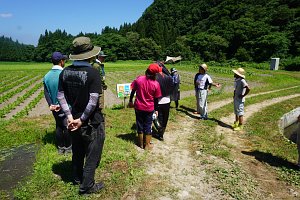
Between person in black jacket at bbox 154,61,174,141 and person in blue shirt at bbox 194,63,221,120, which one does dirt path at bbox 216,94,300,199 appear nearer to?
person in blue shirt at bbox 194,63,221,120

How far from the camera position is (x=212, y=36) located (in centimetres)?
6888

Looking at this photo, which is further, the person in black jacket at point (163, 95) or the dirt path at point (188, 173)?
the person in black jacket at point (163, 95)

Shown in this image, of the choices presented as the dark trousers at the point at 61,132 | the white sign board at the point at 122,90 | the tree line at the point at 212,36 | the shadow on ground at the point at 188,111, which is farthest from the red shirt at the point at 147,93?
the tree line at the point at 212,36

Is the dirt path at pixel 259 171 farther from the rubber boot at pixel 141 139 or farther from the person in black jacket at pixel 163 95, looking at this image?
the rubber boot at pixel 141 139

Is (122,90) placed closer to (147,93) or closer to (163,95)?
(163,95)

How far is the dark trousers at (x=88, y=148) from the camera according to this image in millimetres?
3721

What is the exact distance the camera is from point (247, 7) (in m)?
79.8

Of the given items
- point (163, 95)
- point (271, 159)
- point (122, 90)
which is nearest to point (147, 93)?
point (163, 95)

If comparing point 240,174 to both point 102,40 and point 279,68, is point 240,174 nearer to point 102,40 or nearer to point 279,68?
point 279,68

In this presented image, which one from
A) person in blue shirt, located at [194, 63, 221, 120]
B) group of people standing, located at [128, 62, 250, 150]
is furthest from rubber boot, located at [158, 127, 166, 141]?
person in blue shirt, located at [194, 63, 221, 120]

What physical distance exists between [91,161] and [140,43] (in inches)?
3177

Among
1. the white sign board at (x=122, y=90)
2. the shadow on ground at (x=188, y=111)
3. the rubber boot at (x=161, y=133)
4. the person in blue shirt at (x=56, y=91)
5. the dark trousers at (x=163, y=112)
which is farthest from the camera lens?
the white sign board at (x=122, y=90)

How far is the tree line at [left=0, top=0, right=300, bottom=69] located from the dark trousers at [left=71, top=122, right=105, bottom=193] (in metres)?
58.8

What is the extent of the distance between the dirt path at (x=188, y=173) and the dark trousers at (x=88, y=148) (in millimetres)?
1060
